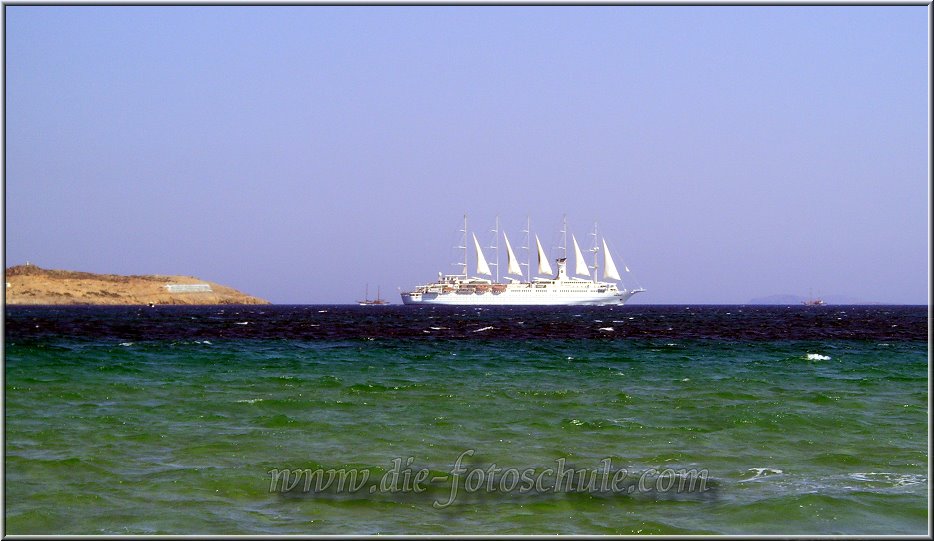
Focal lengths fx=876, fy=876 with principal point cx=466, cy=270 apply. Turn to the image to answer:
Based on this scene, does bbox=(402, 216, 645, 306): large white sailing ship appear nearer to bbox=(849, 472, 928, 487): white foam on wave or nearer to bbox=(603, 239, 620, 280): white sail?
bbox=(603, 239, 620, 280): white sail

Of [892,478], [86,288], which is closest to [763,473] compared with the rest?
[892,478]

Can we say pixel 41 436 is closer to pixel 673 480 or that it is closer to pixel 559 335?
pixel 673 480

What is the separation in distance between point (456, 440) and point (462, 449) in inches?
29.8

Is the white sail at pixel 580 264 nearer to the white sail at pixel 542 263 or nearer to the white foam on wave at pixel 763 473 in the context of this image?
the white sail at pixel 542 263

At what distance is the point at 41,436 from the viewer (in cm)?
1387

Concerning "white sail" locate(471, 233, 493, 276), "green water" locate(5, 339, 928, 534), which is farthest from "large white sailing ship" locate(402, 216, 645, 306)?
"green water" locate(5, 339, 928, 534)

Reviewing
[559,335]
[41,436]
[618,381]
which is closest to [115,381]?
[41,436]

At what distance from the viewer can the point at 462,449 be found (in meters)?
13.1

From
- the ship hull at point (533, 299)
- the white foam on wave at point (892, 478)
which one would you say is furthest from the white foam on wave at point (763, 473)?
the ship hull at point (533, 299)

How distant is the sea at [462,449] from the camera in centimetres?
945

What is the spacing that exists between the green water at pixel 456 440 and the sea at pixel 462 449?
1.9 inches

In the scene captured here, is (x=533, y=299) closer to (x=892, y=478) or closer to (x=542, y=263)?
(x=542, y=263)

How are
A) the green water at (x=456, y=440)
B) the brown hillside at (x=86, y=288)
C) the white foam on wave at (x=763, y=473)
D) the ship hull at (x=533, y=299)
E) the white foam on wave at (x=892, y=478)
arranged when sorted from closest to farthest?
the green water at (x=456, y=440) → the white foam on wave at (x=892, y=478) → the white foam on wave at (x=763, y=473) → the ship hull at (x=533, y=299) → the brown hillside at (x=86, y=288)

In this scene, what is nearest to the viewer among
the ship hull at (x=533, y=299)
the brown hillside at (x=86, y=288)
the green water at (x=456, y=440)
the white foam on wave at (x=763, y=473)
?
the green water at (x=456, y=440)
